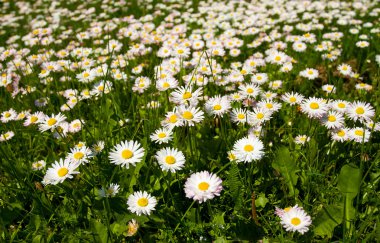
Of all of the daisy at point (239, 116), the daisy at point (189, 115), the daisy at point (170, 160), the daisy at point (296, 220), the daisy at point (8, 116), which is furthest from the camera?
the daisy at point (8, 116)

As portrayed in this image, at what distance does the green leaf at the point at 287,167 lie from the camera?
2.09 meters

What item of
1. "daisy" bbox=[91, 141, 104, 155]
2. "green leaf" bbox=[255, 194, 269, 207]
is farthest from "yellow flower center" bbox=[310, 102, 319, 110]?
"daisy" bbox=[91, 141, 104, 155]

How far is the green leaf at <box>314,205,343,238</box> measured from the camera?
1784 mm

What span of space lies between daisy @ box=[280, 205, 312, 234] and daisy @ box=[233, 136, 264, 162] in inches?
14.5

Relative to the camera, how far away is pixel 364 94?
3.10m

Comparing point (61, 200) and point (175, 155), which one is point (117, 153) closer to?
point (175, 155)

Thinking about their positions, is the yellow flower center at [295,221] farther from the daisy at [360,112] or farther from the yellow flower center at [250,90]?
the yellow flower center at [250,90]

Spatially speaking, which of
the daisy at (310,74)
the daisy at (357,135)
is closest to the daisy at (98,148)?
the daisy at (357,135)

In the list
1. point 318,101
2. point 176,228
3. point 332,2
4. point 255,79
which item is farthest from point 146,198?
point 332,2

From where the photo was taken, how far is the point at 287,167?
2102mm

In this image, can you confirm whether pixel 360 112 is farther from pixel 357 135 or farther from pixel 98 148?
pixel 98 148

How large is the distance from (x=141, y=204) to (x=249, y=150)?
706mm

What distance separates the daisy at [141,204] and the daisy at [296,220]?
26.5 inches

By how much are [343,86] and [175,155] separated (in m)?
2.25
